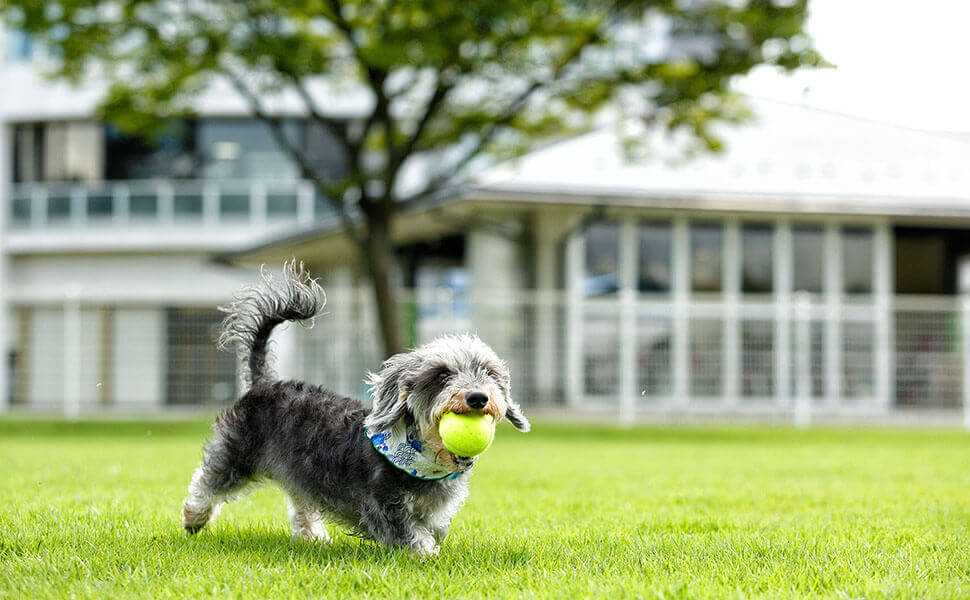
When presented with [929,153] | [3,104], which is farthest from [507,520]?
[3,104]

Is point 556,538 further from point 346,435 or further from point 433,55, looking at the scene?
point 433,55

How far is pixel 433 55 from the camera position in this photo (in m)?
12.4

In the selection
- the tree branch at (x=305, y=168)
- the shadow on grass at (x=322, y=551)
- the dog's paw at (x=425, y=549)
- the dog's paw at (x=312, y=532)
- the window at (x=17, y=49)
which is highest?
the window at (x=17, y=49)

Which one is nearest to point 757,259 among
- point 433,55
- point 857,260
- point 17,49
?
point 857,260

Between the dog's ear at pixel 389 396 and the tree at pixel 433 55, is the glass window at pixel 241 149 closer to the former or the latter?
the tree at pixel 433 55

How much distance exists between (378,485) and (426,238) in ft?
53.8

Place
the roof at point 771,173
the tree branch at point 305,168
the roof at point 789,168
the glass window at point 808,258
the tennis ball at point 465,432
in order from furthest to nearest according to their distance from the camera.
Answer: the glass window at point 808,258, the roof at point 789,168, the roof at point 771,173, the tree branch at point 305,168, the tennis ball at point 465,432

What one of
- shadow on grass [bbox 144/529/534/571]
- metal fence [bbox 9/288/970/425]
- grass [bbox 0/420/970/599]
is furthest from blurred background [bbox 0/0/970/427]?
shadow on grass [bbox 144/529/534/571]

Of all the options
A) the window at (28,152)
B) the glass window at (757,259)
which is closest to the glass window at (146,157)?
the window at (28,152)

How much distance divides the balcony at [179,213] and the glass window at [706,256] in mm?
11844

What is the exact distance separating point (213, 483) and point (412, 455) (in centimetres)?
121

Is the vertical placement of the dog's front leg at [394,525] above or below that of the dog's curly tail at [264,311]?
below

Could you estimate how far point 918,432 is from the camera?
48.0 ft

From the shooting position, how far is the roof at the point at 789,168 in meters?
16.0
